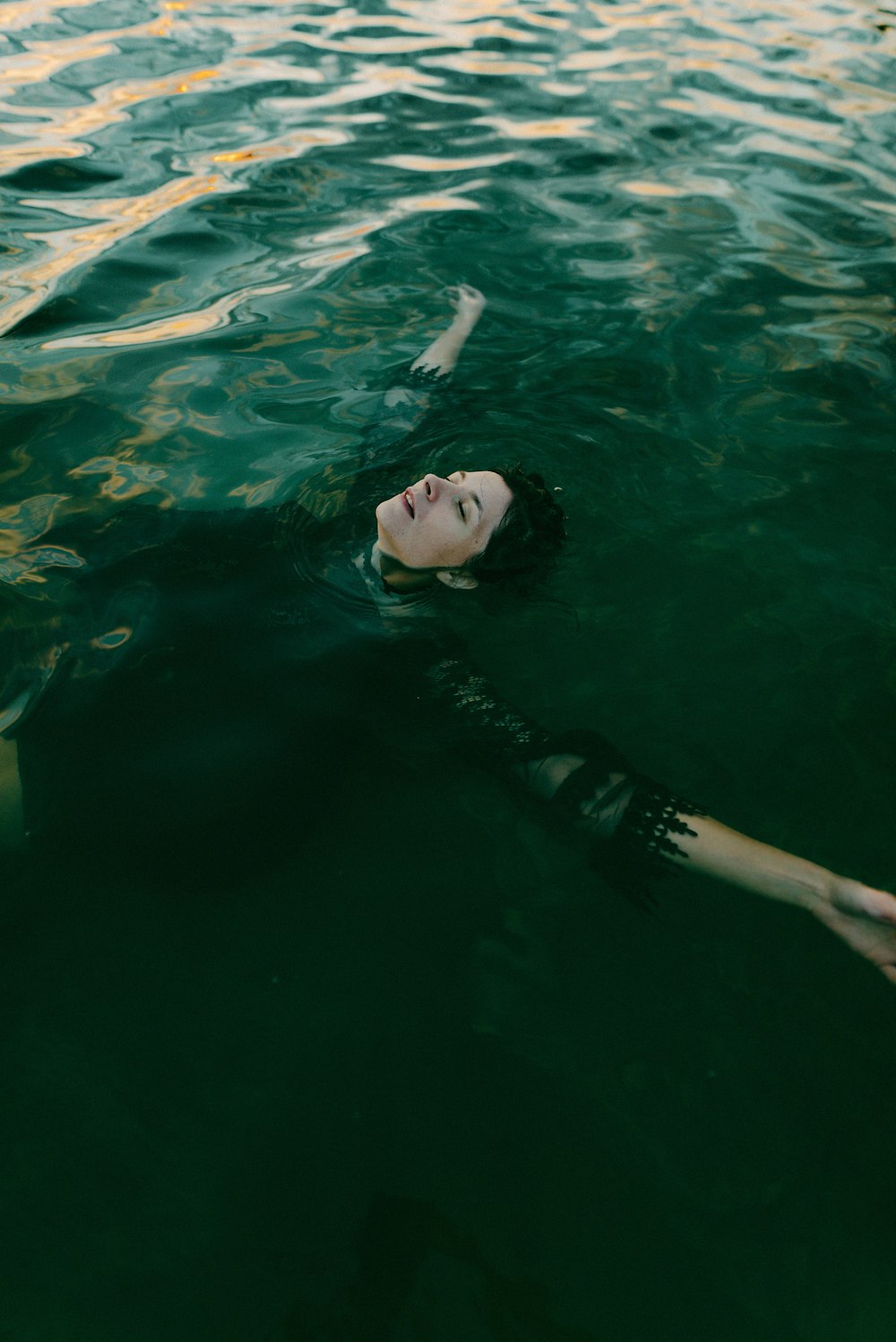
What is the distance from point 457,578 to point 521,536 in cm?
29

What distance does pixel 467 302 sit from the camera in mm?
5844

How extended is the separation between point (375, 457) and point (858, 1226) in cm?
352

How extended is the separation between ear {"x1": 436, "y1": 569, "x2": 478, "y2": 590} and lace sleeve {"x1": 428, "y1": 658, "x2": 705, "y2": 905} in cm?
62

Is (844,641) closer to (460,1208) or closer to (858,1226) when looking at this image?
(858,1226)

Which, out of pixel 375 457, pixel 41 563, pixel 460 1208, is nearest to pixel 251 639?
pixel 41 563

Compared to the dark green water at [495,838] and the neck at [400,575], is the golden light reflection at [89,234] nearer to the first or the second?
the dark green water at [495,838]

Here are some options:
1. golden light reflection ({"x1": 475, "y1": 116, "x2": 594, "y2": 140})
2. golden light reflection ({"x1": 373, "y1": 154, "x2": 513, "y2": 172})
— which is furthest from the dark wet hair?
golden light reflection ({"x1": 475, "y1": 116, "x2": 594, "y2": 140})

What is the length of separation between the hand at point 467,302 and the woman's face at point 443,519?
2.41m

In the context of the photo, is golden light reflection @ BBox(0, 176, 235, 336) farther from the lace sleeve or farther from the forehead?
the lace sleeve

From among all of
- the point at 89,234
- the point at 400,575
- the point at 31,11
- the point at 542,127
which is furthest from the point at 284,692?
the point at 31,11

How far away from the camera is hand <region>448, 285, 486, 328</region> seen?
18.8ft

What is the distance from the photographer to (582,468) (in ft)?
15.6

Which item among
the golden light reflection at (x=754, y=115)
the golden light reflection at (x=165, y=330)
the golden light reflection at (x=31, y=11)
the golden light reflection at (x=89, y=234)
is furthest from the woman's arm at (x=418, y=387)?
the golden light reflection at (x=31, y=11)

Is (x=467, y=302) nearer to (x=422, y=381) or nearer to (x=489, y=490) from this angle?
(x=422, y=381)
